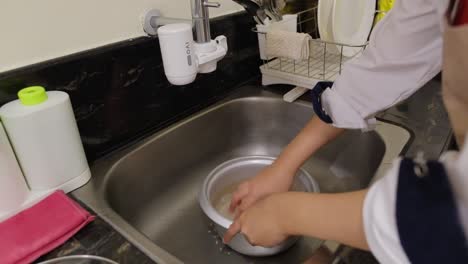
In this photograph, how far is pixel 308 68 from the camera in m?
0.98

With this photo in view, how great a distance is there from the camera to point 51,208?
0.59 metres

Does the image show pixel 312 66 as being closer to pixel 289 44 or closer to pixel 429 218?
pixel 289 44

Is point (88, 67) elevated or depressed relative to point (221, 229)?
elevated

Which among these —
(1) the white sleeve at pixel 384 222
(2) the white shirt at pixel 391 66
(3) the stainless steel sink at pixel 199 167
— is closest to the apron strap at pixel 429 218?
(1) the white sleeve at pixel 384 222

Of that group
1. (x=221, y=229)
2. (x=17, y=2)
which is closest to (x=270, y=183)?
(x=221, y=229)

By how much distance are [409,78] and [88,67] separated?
594mm

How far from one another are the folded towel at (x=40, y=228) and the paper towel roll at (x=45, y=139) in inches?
1.6

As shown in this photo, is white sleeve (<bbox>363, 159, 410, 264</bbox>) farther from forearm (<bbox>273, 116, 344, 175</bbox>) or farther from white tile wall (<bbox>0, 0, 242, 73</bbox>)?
white tile wall (<bbox>0, 0, 242, 73</bbox>)

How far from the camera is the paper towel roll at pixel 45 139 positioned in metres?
0.57

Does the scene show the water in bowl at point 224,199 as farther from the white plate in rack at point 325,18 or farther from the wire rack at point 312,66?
the white plate in rack at point 325,18

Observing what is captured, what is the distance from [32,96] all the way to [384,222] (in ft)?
1.77

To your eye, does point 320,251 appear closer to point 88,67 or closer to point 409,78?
point 409,78

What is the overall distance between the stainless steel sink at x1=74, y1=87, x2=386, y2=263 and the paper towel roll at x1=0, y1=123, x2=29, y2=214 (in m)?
0.10

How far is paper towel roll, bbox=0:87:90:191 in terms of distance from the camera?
0.57 metres
